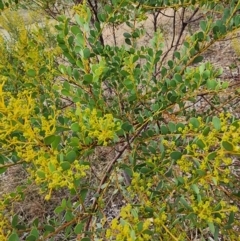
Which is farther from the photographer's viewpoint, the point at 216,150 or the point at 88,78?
the point at 88,78

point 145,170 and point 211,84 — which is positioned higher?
point 211,84

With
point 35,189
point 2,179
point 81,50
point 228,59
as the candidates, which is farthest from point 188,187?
point 228,59

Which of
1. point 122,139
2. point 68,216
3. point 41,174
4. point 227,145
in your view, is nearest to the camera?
point 227,145

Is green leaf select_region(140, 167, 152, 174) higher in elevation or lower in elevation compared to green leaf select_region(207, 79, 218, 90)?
lower

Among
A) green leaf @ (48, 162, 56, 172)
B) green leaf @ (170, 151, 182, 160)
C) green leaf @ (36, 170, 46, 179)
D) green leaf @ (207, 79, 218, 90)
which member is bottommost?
green leaf @ (170, 151, 182, 160)

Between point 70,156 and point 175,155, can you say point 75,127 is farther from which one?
point 175,155

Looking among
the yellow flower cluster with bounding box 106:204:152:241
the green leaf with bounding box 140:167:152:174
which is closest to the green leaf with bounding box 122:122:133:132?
the green leaf with bounding box 140:167:152:174

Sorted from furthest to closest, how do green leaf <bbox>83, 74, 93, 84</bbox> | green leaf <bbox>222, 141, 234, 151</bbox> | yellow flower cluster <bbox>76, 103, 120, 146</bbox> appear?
green leaf <bbox>83, 74, 93, 84</bbox>, yellow flower cluster <bbox>76, 103, 120, 146</bbox>, green leaf <bbox>222, 141, 234, 151</bbox>

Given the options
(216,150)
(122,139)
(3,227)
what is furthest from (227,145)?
(3,227)

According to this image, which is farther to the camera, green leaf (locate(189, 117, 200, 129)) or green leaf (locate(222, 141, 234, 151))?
green leaf (locate(189, 117, 200, 129))

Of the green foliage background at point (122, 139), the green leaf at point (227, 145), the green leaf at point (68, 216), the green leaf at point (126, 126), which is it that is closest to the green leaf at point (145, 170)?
the green foliage background at point (122, 139)

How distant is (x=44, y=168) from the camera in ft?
2.85

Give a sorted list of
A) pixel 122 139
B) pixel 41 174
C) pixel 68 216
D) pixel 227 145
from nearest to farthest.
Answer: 1. pixel 227 145
2. pixel 41 174
3. pixel 68 216
4. pixel 122 139

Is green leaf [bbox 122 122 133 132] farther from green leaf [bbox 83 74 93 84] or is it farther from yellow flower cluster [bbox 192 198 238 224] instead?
yellow flower cluster [bbox 192 198 238 224]
